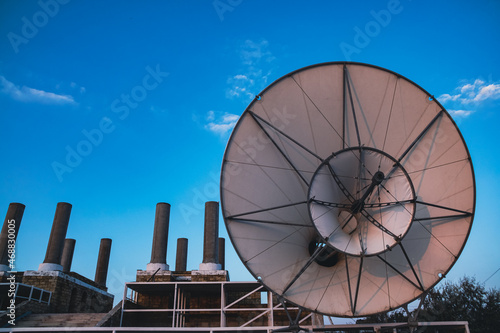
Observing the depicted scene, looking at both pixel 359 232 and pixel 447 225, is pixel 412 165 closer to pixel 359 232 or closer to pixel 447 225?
pixel 447 225

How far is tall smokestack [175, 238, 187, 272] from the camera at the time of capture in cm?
2925

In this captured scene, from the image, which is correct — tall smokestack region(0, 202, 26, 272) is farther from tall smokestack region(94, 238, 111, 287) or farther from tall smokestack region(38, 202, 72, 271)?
tall smokestack region(94, 238, 111, 287)

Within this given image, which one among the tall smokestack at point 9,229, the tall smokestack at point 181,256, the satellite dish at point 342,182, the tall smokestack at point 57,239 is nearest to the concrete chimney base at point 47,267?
the tall smokestack at point 57,239

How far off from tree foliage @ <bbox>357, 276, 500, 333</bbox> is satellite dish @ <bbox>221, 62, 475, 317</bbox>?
17.6 metres

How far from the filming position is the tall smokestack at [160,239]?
22.3 meters

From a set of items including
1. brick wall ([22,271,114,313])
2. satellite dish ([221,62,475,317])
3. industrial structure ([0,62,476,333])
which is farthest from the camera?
brick wall ([22,271,114,313])

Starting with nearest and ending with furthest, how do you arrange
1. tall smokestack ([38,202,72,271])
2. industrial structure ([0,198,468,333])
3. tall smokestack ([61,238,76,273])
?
industrial structure ([0,198,468,333]) < tall smokestack ([38,202,72,271]) < tall smokestack ([61,238,76,273])

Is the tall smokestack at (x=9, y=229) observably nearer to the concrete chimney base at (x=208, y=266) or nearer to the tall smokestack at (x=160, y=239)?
the tall smokestack at (x=160, y=239)

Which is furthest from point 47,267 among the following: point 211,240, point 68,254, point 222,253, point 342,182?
point 342,182

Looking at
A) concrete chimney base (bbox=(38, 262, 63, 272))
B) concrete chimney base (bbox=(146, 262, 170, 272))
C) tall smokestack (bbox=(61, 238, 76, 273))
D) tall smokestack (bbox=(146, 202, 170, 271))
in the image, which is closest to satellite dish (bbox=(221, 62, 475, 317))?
concrete chimney base (bbox=(146, 262, 170, 272))

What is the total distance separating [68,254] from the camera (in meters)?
32.8

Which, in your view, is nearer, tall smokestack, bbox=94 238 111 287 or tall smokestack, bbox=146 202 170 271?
tall smokestack, bbox=146 202 170 271

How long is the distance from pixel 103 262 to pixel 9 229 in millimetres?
8492

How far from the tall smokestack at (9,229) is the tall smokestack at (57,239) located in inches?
138
